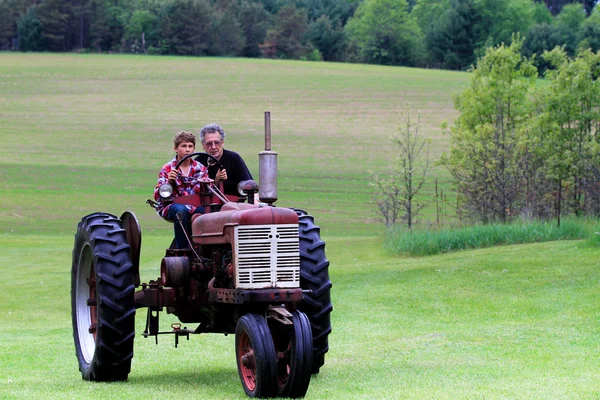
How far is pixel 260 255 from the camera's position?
806 centimetres

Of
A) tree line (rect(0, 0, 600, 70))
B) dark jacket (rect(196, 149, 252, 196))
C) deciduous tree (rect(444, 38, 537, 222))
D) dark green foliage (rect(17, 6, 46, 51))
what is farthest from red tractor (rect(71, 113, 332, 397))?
dark green foliage (rect(17, 6, 46, 51))

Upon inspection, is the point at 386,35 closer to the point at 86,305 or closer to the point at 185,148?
the point at 185,148

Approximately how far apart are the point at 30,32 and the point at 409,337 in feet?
306

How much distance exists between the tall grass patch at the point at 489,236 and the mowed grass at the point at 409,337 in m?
0.92

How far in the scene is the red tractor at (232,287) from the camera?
7898 millimetres

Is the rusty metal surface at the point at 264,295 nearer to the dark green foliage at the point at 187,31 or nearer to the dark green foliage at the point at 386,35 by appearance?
the dark green foliage at the point at 187,31

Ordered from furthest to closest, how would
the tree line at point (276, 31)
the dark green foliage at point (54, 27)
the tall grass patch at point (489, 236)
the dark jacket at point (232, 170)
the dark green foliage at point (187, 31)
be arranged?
the dark green foliage at point (187, 31) → the tree line at point (276, 31) → the dark green foliage at point (54, 27) → the tall grass patch at point (489, 236) → the dark jacket at point (232, 170)

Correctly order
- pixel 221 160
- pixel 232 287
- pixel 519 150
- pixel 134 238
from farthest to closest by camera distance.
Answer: pixel 519 150 → pixel 221 160 → pixel 134 238 → pixel 232 287

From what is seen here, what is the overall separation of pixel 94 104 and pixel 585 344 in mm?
58394

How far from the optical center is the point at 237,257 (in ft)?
26.4

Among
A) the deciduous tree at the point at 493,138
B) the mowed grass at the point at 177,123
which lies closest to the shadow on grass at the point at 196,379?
the deciduous tree at the point at 493,138

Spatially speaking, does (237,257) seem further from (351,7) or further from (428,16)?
(351,7)

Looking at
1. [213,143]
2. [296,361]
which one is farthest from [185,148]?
[296,361]

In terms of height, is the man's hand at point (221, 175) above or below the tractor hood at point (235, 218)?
above
